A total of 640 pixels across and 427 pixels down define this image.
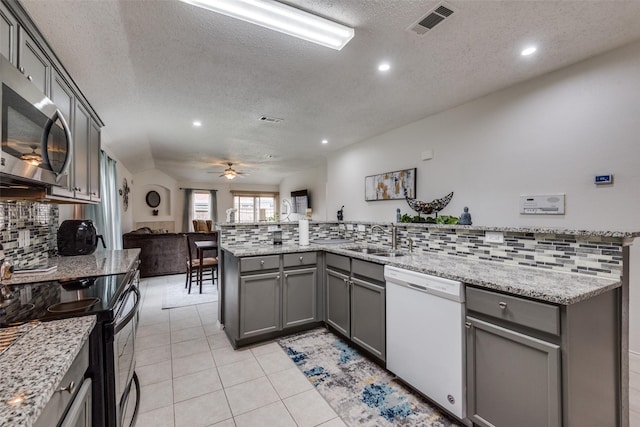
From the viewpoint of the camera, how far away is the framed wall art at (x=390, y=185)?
13.1 feet

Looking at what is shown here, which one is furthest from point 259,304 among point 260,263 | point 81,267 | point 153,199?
point 153,199

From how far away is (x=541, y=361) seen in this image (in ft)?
4.33

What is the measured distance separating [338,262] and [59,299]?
201cm

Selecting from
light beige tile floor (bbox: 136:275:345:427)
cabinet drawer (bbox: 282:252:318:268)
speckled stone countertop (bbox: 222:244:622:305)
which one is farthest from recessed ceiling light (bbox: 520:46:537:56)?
light beige tile floor (bbox: 136:275:345:427)

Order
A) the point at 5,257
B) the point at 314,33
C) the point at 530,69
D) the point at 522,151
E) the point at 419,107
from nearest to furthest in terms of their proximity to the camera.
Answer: the point at 5,257
the point at 314,33
the point at 530,69
the point at 522,151
the point at 419,107

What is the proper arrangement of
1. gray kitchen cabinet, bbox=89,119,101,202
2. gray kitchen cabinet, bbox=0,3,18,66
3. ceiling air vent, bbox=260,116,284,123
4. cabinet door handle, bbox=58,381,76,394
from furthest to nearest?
ceiling air vent, bbox=260,116,284,123, gray kitchen cabinet, bbox=89,119,101,202, gray kitchen cabinet, bbox=0,3,18,66, cabinet door handle, bbox=58,381,76,394

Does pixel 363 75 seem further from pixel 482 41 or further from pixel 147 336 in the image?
pixel 147 336

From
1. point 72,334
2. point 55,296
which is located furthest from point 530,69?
point 55,296

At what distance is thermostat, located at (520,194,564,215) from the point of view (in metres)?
2.60

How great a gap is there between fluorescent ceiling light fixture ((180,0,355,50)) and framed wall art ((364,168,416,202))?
7.88 feet

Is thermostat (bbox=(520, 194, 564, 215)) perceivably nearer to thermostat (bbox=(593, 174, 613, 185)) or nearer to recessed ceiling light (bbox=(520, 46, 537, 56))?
thermostat (bbox=(593, 174, 613, 185))

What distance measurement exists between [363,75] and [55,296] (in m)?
2.66

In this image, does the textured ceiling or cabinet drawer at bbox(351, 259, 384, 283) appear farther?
cabinet drawer at bbox(351, 259, 384, 283)

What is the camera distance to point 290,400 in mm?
1939
